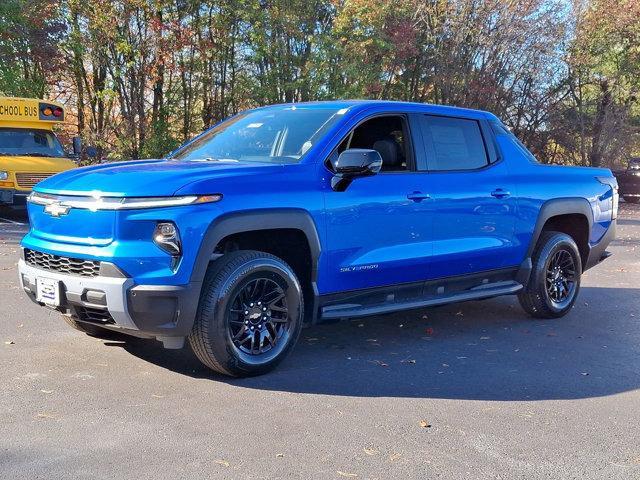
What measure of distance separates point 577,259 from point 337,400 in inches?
151

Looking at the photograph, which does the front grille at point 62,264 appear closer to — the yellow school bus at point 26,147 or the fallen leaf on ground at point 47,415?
the fallen leaf on ground at point 47,415

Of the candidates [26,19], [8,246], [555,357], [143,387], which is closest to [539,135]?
[26,19]

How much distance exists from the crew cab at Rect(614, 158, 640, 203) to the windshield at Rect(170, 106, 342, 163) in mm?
24257

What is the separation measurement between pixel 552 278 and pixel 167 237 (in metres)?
4.25

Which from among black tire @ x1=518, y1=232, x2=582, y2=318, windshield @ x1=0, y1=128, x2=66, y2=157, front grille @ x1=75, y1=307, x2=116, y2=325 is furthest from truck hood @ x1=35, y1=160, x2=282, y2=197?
windshield @ x1=0, y1=128, x2=66, y2=157

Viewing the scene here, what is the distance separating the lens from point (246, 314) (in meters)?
4.83

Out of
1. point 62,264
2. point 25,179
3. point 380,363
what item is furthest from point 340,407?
point 25,179

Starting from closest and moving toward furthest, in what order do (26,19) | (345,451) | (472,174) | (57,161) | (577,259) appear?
(345,451) < (472,174) < (577,259) < (57,161) < (26,19)

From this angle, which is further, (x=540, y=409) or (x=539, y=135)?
(x=539, y=135)

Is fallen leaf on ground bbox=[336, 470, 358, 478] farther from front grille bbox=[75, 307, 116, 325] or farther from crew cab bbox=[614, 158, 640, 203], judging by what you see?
crew cab bbox=[614, 158, 640, 203]

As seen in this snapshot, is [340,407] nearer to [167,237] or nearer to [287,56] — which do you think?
[167,237]

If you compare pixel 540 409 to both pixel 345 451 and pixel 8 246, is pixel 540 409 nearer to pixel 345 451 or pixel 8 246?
pixel 345 451

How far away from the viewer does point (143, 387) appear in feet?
15.1

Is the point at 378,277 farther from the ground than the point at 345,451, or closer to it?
farther from the ground
